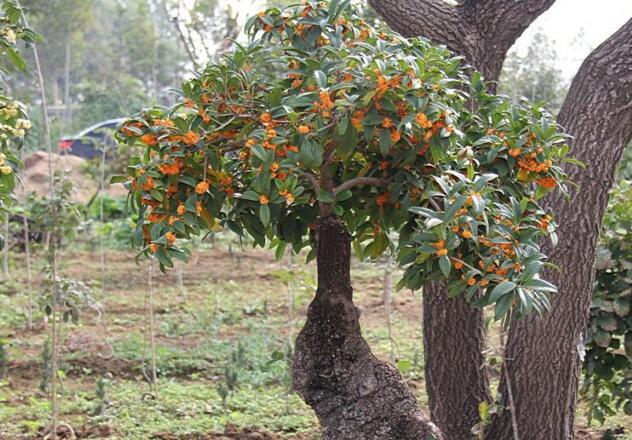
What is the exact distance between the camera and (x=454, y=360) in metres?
3.37

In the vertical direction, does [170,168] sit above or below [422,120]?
below

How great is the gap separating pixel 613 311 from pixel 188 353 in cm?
310

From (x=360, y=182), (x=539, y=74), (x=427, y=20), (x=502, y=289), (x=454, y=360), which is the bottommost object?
(x=454, y=360)

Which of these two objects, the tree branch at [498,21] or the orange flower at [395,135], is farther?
the tree branch at [498,21]

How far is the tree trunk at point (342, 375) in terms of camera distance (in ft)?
7.82

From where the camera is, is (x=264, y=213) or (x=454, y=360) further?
(x=454, y=360)

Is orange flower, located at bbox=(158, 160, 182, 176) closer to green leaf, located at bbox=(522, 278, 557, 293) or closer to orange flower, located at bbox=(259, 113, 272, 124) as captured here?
orange flower, located at bbox=(259, 113, 272, 124)

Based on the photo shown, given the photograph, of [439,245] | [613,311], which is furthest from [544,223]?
[613,311]

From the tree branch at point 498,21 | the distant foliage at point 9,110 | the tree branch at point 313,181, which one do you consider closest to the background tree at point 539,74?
the tree branch at point 498,21

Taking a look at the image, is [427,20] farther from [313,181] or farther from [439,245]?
[439,245]

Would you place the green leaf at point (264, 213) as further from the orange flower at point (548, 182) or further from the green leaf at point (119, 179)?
the orange flower at point (548, 182)

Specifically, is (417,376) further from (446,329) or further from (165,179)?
(165,179)

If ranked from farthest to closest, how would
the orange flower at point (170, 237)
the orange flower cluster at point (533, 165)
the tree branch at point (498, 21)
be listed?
the tree branch at point (498, 21) → the orange flower cluster at point (533, 165) → the orange flower at point (170, 237)

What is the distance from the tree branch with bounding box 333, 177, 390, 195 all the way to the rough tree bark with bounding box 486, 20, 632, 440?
1198 millimetres
